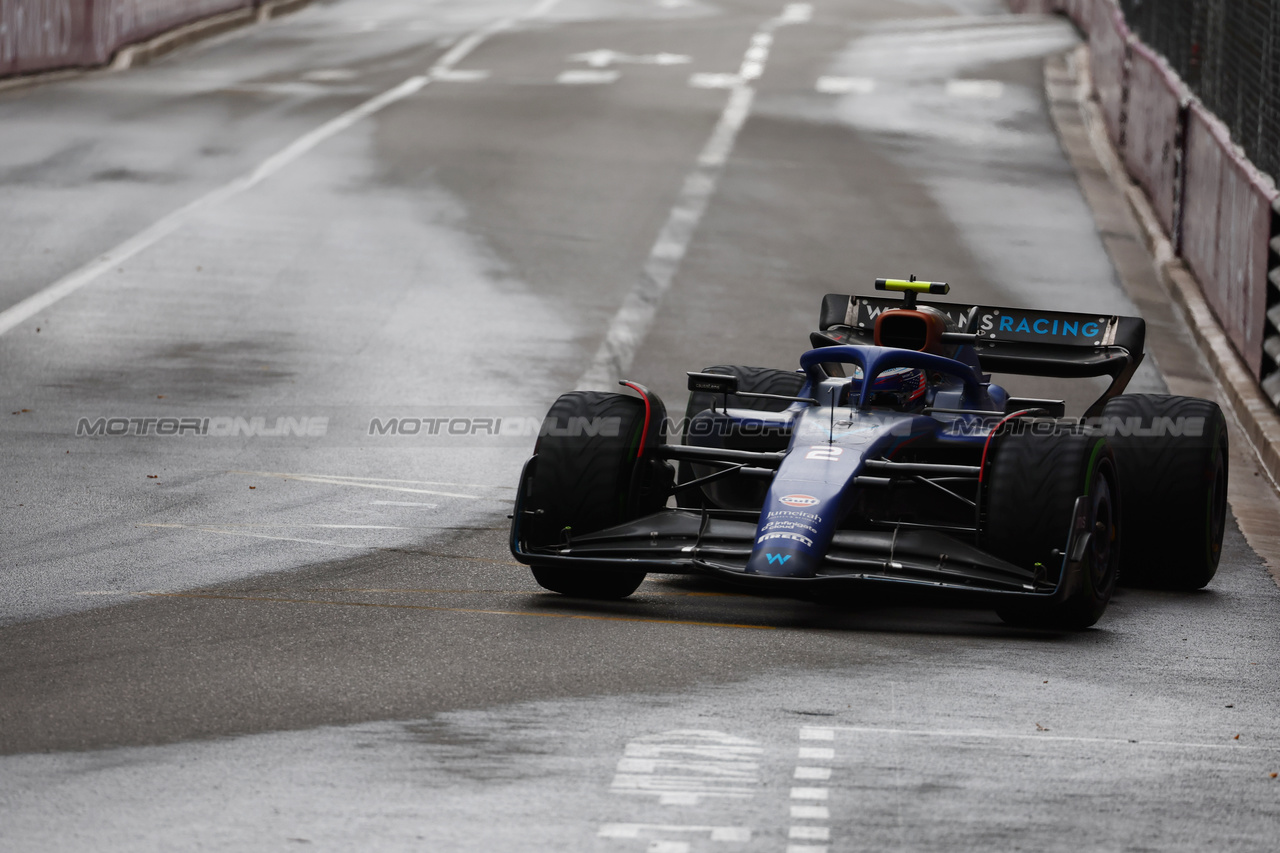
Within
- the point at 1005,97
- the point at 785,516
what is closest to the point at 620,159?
the point at 1005,97

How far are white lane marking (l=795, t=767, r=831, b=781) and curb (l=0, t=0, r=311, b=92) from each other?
24.8 metres

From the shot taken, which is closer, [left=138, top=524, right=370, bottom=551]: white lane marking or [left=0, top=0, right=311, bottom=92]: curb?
[left=138, top=524, right=370, bottom=551]: white lane marking

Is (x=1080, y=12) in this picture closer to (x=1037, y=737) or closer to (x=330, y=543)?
(x=330, y=543)

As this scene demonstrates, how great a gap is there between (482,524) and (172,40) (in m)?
26.0

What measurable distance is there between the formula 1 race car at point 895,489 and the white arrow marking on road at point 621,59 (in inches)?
921

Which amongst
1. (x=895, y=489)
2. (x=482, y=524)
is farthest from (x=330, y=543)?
(x=895, y=489)

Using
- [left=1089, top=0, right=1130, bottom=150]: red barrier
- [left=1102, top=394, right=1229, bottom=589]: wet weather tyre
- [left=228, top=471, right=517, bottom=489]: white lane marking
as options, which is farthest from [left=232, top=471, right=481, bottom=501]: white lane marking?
[left=1089, top=0, right=1130, bottom=150]: red barrier

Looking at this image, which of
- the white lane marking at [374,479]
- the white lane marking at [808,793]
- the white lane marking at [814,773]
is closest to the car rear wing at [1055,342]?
the white lane marking at [374,479]

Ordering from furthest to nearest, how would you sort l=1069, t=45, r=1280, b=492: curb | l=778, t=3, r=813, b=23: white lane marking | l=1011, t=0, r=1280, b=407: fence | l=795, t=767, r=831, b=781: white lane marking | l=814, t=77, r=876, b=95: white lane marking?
l=778, t=3, r=813, b=23: white lane marking < l=814, t=77, r=876, b=95: white lane marking < l=1011, t=0, r=1280, b=407: fence < l=1069, t=45, r=1280, b=492: curb < l=795, t=767, r=831, b=781: white lane marking

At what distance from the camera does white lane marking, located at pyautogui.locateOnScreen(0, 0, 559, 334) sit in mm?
16016

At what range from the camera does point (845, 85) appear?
3036 cm

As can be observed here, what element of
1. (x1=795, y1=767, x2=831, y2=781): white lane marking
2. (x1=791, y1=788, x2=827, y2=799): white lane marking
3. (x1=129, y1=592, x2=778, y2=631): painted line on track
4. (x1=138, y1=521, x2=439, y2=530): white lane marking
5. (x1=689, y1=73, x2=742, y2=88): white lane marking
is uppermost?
(x1=791, y1=788, x2=827, y2=799): white lane marking

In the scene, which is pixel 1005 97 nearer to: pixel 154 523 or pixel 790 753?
pixel 154 523

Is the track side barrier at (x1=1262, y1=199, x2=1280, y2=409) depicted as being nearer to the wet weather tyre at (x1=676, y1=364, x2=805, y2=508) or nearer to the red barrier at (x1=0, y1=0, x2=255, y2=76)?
the wet weather tyre at (x1=676, y1=364, x2=805, y2=508)
